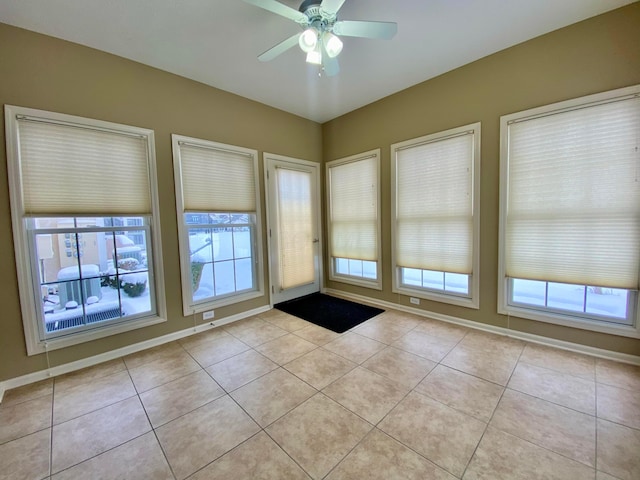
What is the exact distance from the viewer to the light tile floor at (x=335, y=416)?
4.31ft

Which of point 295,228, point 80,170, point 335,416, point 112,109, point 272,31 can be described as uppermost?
point 272,31

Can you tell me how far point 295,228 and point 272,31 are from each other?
7.89ft

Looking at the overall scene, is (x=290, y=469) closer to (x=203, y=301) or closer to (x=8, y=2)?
(x=203, y=301)

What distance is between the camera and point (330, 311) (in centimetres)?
349

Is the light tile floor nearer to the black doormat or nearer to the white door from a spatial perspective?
the black doormat

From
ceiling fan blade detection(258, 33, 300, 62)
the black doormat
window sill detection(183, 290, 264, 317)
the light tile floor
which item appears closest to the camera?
the light tile floor

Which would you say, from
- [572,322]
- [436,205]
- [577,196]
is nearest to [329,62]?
[436,205]

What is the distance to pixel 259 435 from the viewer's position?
151cm

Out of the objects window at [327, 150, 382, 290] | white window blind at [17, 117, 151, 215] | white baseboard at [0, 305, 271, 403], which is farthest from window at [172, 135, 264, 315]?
window at [327, 150, 382, 290]

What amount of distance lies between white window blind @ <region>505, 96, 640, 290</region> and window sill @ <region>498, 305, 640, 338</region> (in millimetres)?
352

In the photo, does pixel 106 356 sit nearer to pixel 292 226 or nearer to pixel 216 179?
pixel 216 179

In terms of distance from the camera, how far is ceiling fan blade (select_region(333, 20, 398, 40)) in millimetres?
1719

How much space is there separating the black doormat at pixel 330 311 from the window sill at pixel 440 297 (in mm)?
421

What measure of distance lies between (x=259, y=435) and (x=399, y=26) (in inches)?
126
